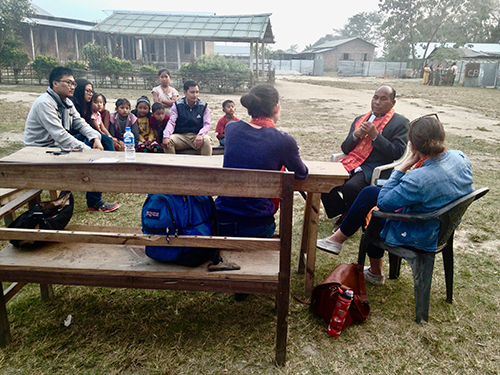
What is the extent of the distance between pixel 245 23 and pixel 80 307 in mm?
24883

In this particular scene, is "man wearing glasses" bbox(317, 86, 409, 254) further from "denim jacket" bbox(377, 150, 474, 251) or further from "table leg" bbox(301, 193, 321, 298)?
"denim jacket" bbox(377, 150, 474, 251)

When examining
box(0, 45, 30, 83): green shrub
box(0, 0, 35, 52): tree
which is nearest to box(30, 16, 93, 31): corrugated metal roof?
box(0, 0, 35, 52): tree

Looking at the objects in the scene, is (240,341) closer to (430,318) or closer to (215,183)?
(215,183)

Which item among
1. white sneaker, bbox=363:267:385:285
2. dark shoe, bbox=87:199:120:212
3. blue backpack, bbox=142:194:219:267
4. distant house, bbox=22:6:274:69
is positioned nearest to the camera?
blue backpack, bbox=142:194:219:267

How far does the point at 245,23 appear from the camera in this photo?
24797 millimetres

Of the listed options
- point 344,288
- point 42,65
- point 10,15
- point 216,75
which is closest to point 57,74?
point 344,288

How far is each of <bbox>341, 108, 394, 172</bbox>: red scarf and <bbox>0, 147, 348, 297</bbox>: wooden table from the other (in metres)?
1.01

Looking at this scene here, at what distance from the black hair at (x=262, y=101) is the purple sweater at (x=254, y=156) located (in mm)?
164

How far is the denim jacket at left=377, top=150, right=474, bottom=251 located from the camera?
8.10 feet

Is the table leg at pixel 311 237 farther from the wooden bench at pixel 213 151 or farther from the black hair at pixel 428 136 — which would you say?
the wooden bench at pixel 213 151

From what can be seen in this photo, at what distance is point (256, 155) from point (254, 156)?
0.6 inches

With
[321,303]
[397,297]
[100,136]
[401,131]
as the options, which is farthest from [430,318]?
[100,136]

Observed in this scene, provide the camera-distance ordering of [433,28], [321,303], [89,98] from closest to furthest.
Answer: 1. [321,303]
2. [89,98]
3. [433,28]

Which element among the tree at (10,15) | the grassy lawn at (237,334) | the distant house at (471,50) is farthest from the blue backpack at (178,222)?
the distant house at (471,50)
